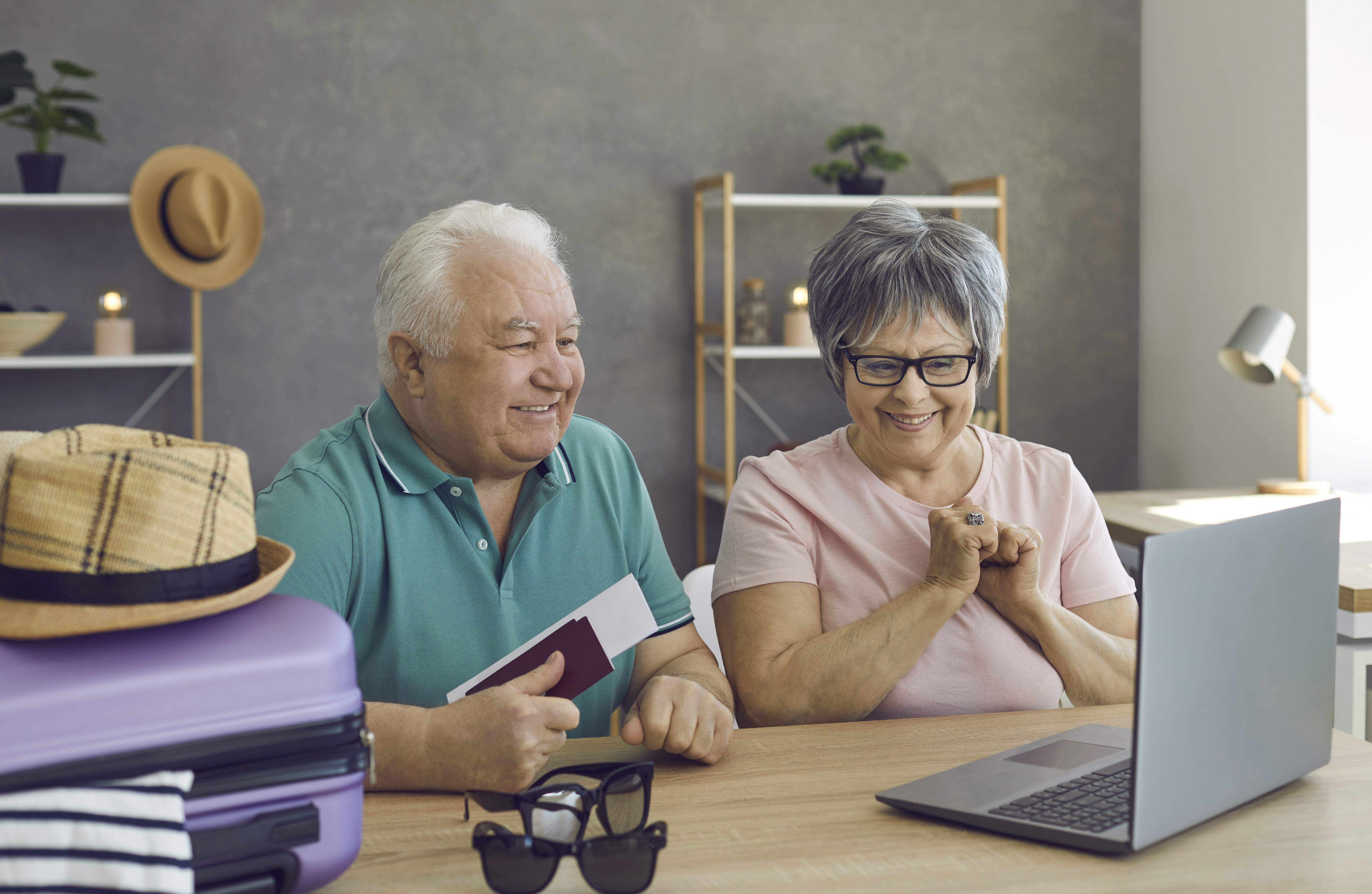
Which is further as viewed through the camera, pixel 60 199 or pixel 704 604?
pixel 60 199

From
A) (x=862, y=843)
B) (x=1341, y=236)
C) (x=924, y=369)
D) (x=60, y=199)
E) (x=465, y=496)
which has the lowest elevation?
(x=862, y=843)

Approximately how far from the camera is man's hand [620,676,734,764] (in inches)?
42.8

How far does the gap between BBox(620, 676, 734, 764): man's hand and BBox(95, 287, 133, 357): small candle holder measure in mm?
2680

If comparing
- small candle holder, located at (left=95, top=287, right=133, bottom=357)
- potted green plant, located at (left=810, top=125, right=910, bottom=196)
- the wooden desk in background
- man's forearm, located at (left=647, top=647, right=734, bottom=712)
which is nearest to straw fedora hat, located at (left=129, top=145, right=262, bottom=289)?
small candle holder, located at (left=95, top=287, right=133, bottom=357)

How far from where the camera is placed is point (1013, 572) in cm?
133

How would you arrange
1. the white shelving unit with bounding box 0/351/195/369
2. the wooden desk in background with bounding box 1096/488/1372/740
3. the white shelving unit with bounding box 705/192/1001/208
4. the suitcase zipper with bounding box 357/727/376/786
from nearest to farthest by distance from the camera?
the suitcase zipper with bounding box 357/727/376/786
the wooden desk in background with bounding box 1096/488/1372/740
the white shelving unit with bounding box 0/351/195/369
the white shelving unit with bounding box 705/192/1001/208

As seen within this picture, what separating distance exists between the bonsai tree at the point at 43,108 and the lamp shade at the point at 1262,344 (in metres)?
3.04

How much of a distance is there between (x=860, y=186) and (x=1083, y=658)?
2466mm

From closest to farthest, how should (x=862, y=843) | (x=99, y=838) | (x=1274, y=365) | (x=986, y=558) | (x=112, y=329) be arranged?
(x=99, y=838)
(x=862, y=843)
(x=986, y=558)
(x=1274, y=365)
(x=112, y=329)

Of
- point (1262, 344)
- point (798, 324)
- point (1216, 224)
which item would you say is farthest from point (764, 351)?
point (1216, 224)

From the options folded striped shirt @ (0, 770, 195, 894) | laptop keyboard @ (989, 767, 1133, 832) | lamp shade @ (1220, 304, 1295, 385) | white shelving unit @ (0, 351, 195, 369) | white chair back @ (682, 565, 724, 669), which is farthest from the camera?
white shelving unit @ (0, 351, 195, 369)

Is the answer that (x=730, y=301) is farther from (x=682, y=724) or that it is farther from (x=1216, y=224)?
(x=682, y=724)

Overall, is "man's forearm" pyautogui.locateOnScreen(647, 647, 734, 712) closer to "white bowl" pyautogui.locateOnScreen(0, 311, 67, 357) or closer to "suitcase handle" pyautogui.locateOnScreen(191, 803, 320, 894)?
"suitcase handle" pyautogui.locateOnScreen(191, 803, 320, 894)

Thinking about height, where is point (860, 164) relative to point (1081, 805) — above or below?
above
